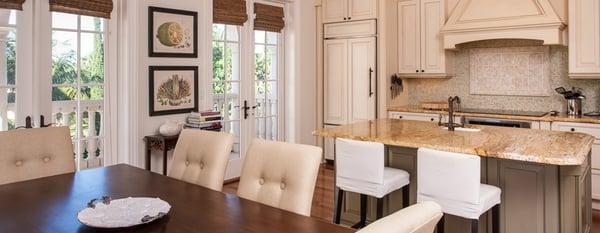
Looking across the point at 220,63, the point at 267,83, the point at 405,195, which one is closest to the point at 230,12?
the point at 220,63

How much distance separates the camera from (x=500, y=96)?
5137 mm

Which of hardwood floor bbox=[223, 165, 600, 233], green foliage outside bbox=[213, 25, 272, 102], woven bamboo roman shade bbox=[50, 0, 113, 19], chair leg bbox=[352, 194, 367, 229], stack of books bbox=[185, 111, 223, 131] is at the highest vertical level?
woven bamboo roman shade bbox=[50, 0, 113, 19]

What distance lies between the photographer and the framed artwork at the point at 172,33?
13.6ft

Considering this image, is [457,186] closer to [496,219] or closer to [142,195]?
[496,219]

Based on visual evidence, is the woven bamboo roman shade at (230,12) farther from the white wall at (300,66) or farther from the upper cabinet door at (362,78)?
the upper cabinet door at (362,78)

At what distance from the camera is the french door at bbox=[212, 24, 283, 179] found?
4926 mm

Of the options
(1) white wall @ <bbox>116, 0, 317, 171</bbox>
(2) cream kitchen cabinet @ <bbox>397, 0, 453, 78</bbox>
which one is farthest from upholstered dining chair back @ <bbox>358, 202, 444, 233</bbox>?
(2) cream kitchen cabinet @ <bbox>397, 0, 453, 78</bbox>

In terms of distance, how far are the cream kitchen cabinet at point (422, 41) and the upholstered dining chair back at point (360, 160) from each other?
9.39 feet

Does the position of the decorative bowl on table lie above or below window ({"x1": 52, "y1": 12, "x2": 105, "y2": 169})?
below

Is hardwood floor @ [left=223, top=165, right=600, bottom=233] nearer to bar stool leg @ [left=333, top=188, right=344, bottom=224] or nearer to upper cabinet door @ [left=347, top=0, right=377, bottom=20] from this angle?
bar stool leg @ [left=333, top=188, right=344, bottom=224]

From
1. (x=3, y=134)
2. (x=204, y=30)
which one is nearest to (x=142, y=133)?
(x=204, y=30)

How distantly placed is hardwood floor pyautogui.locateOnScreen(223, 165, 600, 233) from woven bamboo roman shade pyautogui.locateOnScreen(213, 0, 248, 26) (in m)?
Answer: 1.85

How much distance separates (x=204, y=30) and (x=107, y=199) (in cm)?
321

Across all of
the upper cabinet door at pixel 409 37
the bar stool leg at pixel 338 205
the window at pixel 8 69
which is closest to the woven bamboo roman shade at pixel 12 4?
the window at pixel 8 69
